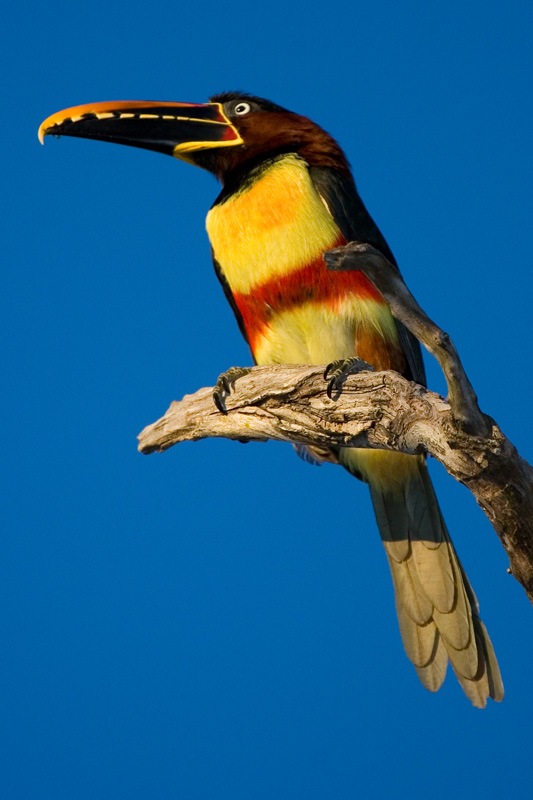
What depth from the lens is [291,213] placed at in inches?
149

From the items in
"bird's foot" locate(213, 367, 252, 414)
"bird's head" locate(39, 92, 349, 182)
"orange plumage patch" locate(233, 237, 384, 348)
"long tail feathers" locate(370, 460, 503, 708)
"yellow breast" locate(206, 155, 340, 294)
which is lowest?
"long tail feathers" locate(370, 460, 503, 708)

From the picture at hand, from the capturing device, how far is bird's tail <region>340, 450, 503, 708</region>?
3807 millimetres

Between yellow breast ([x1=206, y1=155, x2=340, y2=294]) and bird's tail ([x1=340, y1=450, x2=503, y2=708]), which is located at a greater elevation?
yellow breast ([x1=206, y1=155, x2=340, y2=294])

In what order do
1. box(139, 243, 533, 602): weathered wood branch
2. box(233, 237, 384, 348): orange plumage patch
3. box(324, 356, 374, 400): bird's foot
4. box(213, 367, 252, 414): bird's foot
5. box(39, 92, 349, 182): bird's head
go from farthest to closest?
1. box(39, 92, 349, 182): bird's head
2. box(213, 367, 252, 414): bird's foot
3. box(233, 237, 384, 348): orange plumage patch
4. box(324, 356, 374, 400): bird's foot
5. box(139, 243, 533, 602): weathered wood branch

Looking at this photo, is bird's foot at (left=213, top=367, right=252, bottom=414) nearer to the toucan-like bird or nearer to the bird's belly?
the toucan-like bird

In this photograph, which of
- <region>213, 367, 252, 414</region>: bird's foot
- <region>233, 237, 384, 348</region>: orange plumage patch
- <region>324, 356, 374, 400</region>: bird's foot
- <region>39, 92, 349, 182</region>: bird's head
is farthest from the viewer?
<region>39, 92, 349, 182</region>: bird's head

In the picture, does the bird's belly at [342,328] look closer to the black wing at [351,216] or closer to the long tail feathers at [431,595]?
the black wing at [351,216]

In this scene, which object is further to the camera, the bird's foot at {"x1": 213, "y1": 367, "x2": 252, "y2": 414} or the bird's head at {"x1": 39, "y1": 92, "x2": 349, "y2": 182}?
the bird's head at {"x1": 39, "y1": 92, "x2": 349, "y2": 182}

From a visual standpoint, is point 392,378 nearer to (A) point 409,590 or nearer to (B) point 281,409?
(B) point 281,409

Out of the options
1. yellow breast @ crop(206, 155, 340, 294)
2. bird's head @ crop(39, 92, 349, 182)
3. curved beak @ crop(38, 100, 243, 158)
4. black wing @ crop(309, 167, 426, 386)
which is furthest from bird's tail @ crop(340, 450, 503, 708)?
curved beak @ crop(38, 100, 243, 158)

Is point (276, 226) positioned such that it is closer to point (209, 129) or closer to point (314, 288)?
point (314, 288)

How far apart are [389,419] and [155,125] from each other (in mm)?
1556

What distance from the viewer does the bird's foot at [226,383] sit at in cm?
388

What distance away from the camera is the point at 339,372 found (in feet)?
11.6
